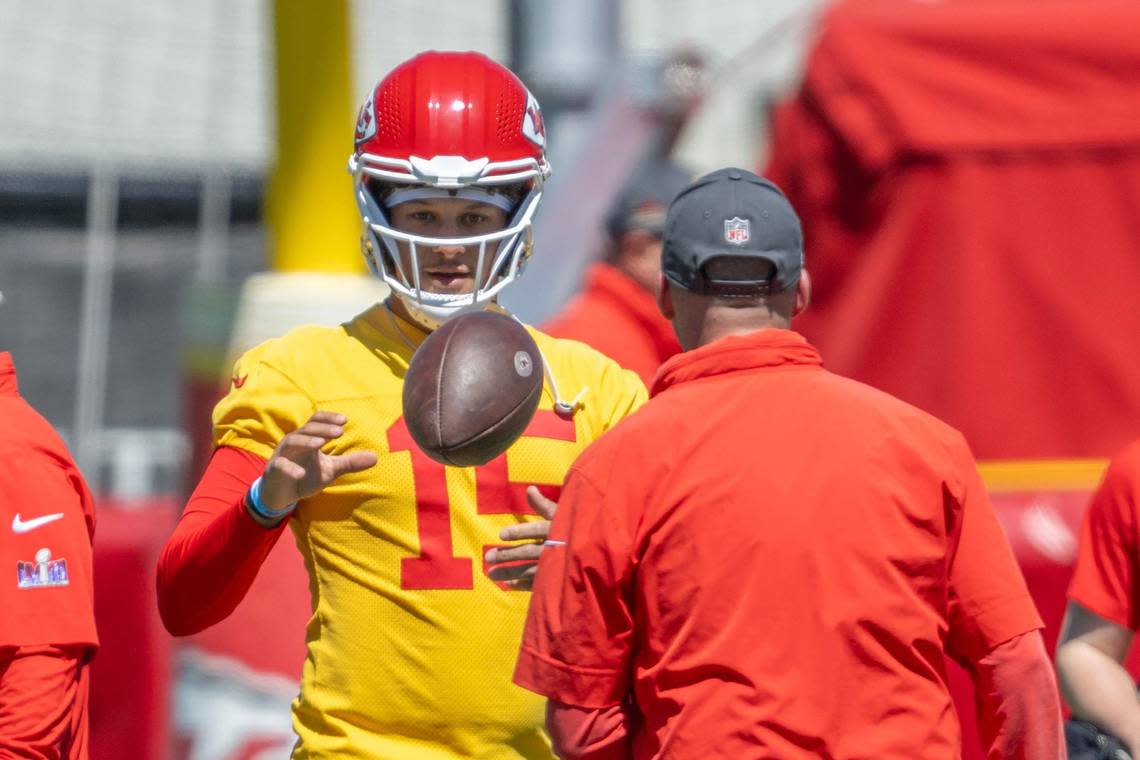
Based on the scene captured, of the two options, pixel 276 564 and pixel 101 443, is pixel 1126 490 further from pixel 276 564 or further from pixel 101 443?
pixel 101 443

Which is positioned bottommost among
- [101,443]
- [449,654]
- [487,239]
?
[101,443]

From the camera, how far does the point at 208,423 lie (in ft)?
18.6

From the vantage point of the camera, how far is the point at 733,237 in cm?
273

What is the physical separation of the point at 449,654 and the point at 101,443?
9084 mm

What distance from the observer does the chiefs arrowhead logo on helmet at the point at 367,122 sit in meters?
2.91

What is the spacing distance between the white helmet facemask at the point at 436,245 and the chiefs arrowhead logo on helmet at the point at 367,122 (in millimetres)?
46

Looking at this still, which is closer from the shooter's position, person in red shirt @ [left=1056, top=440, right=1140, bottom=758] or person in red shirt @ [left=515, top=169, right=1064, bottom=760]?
person in red shirt @ [left=515, top=169, right=1064, bottom=760]

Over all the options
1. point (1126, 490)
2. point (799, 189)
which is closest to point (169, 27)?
point (799, 189)

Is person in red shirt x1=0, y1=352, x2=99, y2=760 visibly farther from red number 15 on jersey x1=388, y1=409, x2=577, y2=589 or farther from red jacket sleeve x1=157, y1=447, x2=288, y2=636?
red number 15 on jersey x1=388, y1=409, x2=577, y2=589

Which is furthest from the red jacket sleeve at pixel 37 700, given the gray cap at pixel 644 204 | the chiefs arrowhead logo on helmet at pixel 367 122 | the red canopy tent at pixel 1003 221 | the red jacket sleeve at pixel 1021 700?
the red canopy tent at pixel 1003 221

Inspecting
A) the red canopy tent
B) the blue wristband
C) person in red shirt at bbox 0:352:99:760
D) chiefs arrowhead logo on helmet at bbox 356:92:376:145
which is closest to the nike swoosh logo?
person in red shirt at bbox 0:352:99:760

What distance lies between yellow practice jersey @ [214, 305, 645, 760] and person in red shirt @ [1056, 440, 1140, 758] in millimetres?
1292

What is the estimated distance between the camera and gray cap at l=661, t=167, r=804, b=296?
2730 mm

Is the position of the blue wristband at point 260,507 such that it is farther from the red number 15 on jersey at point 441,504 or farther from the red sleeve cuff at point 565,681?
the red sleeve cuff at point 565,681
